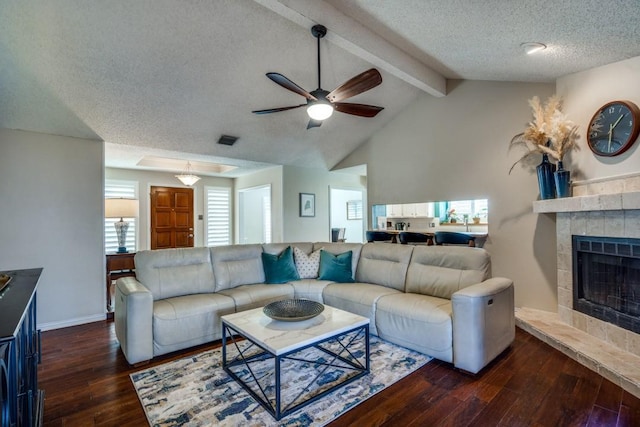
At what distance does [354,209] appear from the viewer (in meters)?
9.70

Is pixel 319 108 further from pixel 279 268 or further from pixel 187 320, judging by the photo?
pixel 187 320

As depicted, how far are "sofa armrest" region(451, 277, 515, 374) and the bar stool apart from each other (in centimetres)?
159

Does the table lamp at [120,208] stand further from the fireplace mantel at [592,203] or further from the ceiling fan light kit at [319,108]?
the fireplace mantel at [592,203]

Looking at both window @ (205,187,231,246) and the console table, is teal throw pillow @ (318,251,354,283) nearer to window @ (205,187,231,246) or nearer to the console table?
the console table

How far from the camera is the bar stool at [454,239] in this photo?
424 centimetres

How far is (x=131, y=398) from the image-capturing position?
2.22m

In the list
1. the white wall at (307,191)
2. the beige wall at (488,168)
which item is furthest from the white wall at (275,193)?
the beige wall at (488,168)

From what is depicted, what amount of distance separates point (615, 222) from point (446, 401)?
2.24 m

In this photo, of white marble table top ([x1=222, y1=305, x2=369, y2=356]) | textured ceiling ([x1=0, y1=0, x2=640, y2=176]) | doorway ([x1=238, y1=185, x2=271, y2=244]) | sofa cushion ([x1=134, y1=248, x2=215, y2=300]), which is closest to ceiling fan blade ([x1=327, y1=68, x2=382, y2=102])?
textured ceiling ([x1=0, y1=0, x2=640, y2=176])

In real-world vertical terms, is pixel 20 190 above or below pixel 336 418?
above

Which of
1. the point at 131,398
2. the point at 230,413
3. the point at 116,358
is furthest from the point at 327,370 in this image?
the point at 116,358

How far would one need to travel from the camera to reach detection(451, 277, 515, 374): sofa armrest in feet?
8.05

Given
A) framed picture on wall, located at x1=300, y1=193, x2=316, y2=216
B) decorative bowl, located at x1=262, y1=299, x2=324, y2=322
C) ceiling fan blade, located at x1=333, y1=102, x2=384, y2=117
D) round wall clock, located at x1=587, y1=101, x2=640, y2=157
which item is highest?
ceiling fan blade, located at x1=333, y1=102, x2=384, y2=117

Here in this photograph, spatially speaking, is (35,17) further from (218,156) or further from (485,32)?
(485,32)
